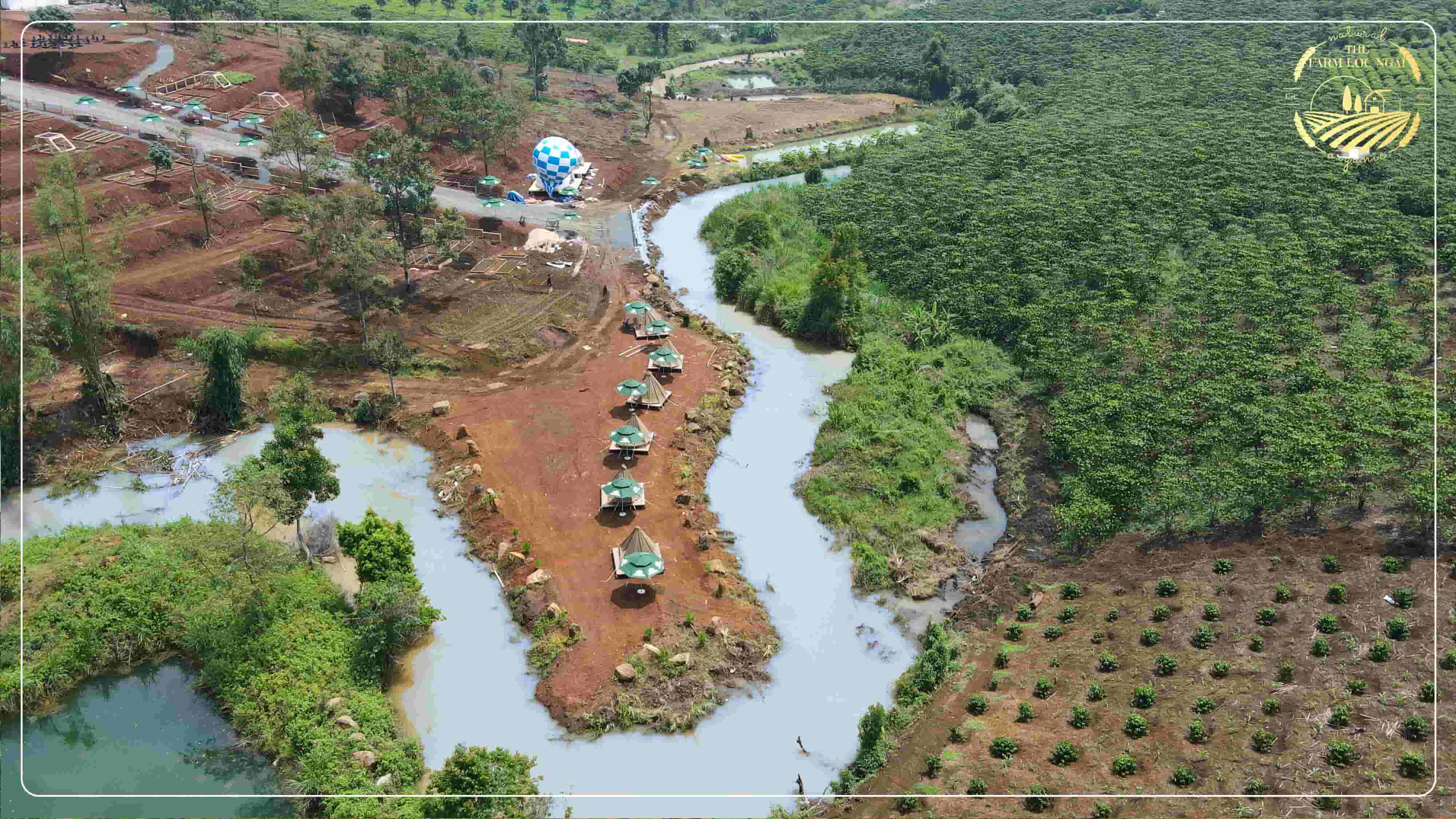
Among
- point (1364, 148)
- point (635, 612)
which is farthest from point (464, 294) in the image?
point (1364, 148)

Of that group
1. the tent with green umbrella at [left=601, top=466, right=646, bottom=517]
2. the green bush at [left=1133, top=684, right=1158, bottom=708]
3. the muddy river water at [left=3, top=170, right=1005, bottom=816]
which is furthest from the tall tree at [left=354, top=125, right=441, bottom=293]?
the green bush at [left=1133, top=684, right=1158, bottom=708]

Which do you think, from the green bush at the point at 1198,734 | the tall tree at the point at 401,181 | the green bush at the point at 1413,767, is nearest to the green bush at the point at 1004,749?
the green bush at the point at 1198,734

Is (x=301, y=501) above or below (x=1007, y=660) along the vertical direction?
above

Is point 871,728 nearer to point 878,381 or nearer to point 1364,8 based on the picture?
point 878,381

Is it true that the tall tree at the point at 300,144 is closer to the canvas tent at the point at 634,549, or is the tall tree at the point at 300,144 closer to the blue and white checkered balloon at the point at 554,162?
the blue and white checkered balloon at the point at 554,162

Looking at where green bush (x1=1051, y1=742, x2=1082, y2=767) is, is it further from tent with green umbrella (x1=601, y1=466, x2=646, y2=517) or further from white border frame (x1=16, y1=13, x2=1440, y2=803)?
tent with green umbrella (x1=601, y1=466, x2=646, y2=517)

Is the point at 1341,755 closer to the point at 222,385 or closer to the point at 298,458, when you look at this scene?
the point at 298,458
